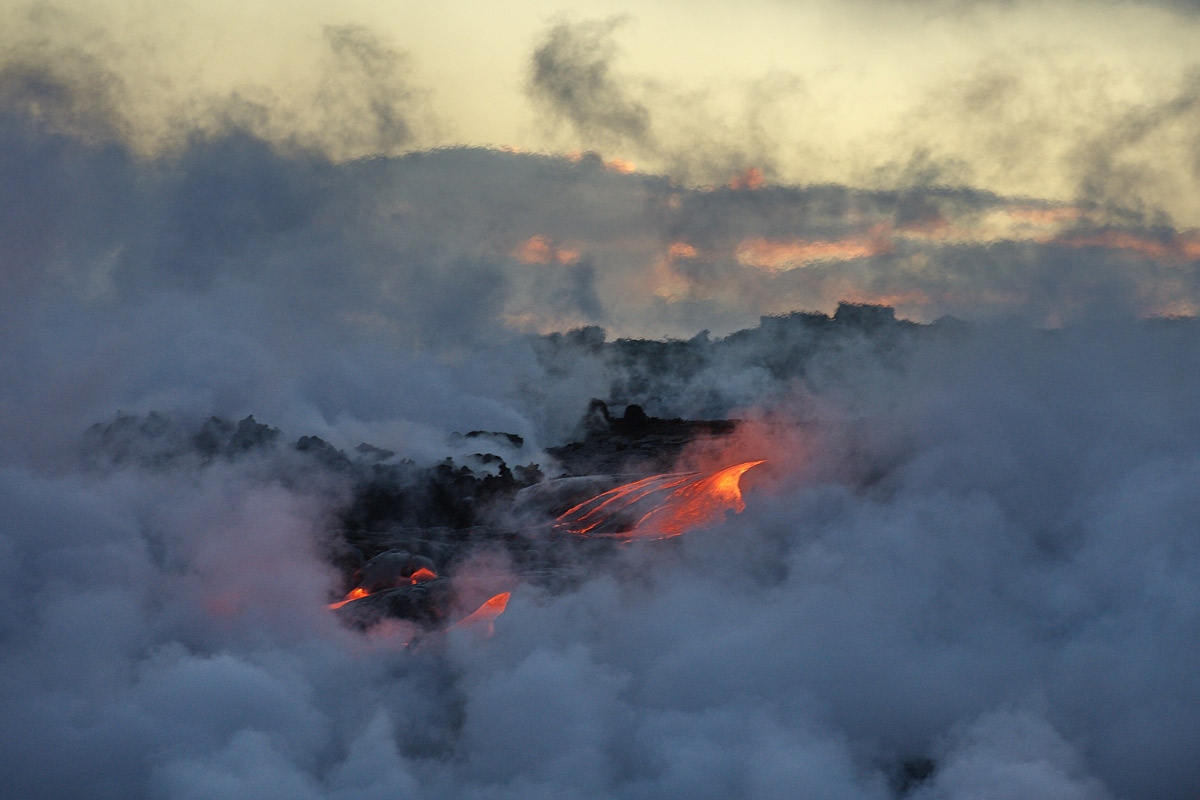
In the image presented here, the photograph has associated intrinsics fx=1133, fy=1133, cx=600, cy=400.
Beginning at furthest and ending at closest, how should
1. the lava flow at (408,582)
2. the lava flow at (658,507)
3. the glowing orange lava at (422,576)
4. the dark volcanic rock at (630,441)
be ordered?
the dark volcanic rock at (630,441), the lava flow at (658,507), the glowing orange lava at (422,576), the lava flow at (408,582)

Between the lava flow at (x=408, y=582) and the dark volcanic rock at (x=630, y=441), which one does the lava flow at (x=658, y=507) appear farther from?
the lava flow at (x=408, y=582)

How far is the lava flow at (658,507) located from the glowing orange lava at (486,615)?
801 cm

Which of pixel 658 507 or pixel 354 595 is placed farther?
pixel 658 507

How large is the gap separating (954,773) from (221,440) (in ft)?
109

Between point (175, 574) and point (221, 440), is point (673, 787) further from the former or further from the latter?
point (221, 440)

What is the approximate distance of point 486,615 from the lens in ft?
107

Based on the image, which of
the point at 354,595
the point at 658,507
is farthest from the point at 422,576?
the point at 658,507

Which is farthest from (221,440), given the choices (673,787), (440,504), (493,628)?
(673,787)

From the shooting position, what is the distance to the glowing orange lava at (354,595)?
1321 inches

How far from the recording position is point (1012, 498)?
44219mm

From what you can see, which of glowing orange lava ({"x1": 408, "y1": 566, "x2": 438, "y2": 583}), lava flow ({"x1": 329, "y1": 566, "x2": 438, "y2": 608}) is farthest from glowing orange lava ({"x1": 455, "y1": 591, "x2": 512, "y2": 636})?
glowing orange lava ({"x1": 408, "y1": 566, "x2": 438, "y2": 583})

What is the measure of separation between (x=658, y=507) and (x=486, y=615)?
453 inches

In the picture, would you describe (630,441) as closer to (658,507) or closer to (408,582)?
(658,507)

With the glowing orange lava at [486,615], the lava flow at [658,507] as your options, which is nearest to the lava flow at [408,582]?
the glowing orange lava at [486,615]
